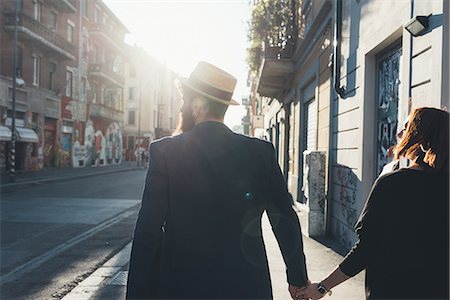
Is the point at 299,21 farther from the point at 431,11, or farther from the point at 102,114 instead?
the point at 102,114

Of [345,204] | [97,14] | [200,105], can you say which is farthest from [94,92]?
[200,105]

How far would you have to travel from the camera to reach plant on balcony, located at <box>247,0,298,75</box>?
1310 cm

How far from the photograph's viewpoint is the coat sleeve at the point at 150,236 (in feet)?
6.51

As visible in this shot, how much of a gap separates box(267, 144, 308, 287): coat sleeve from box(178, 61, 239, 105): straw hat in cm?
35

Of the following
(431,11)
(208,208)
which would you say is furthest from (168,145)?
(431,11)

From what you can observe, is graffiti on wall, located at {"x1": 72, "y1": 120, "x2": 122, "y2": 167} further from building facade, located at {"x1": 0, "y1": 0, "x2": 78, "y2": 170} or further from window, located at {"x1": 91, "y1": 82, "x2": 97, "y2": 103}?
building facade, located at {"x1": 0, "y1": 0, "x2": 78, "y2": 170}

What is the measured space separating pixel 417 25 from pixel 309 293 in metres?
2.99

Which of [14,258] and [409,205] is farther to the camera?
[14,258]

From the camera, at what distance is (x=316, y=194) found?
802 cm

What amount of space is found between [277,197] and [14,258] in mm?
5401

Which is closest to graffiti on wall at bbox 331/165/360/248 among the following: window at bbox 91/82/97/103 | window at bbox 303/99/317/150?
window at bbox 303/99/317/150

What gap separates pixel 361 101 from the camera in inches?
243

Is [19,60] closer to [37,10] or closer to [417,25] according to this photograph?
[37,10]

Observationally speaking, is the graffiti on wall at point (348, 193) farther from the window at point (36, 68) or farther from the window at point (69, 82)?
the window at point (69, 82)
